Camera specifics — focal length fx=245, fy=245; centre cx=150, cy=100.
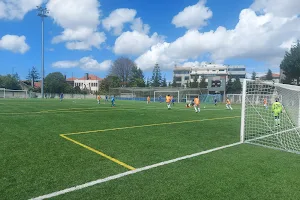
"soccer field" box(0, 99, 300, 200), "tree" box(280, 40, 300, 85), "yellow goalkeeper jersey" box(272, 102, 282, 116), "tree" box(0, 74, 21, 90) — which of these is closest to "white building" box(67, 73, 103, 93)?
"tree" box(0, 74, 21, 90)

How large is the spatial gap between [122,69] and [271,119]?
3340 inches

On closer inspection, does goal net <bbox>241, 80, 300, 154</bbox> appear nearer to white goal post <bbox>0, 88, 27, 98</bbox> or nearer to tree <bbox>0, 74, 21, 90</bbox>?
white goal post <bbox>0, 88, 27, 98</bbox>

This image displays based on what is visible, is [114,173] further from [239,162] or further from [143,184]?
[239,162]

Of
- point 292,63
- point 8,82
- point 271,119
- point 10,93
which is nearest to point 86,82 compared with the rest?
point 8,82

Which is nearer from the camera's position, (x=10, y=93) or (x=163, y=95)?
(x=10, y=93)

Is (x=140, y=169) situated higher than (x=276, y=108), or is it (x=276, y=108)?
(x=276, y=108)

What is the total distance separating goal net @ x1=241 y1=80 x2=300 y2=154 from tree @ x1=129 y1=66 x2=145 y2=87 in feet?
253

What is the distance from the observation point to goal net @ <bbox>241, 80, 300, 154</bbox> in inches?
372

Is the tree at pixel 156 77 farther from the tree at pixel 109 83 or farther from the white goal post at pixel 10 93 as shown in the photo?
the white goal post at pixel 10 93

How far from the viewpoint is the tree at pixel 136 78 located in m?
92.8

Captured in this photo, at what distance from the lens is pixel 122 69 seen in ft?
324

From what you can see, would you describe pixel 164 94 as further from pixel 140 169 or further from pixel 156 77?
pixel 140 169

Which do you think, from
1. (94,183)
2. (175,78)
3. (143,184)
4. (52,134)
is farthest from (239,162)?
(175,78)

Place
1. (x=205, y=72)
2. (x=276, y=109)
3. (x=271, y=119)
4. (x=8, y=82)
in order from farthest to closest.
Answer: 1. (x=205, y=72)
2. (x=8, y=82)
3. (x=271, y=119)
4. (x=276, y=109)
